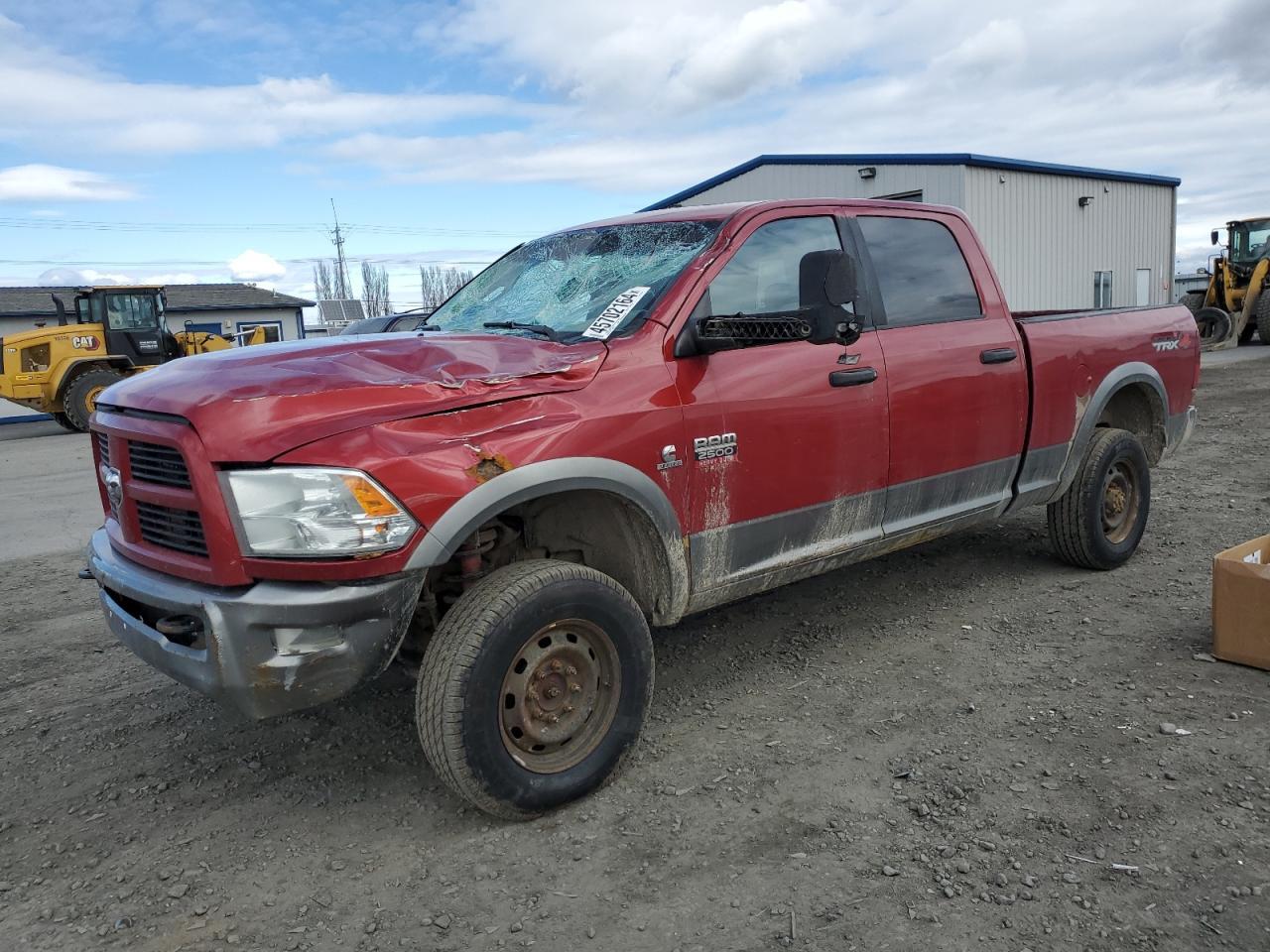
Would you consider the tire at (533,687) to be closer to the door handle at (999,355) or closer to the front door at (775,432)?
the front door at (775,432)

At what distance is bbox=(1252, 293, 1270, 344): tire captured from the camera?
70.6 ft

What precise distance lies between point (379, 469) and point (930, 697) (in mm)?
2418

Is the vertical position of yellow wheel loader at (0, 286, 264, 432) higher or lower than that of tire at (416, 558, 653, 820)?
higher

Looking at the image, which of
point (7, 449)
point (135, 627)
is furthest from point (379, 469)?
point (7, 449)

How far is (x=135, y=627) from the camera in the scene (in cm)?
304

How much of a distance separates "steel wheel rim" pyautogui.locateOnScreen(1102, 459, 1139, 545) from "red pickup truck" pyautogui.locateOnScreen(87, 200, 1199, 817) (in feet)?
3.25

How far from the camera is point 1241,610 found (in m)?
3.96

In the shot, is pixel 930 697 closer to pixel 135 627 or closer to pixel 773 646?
pixel 773 646

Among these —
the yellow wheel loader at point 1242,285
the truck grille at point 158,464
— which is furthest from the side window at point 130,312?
the yellow wheel loader at point 1242,285

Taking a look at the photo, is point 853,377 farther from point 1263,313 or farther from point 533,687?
point 1263,313

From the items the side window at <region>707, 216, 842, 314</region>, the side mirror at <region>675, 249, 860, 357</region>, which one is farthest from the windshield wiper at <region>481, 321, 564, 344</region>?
the side window at <region>707, 216, 842, 314</region>

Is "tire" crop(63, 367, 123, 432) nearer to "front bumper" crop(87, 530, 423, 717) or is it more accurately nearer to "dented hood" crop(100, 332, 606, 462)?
"dented hood" crop(100, 332, 606, 462)

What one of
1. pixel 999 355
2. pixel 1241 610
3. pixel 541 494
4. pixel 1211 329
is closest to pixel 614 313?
pixel 541 494

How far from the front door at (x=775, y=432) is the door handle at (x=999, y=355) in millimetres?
691
